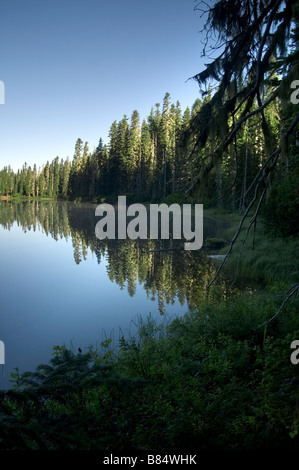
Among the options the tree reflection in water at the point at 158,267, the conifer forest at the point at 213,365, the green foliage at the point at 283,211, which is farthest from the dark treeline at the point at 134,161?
the conifer forest at the point at 213,365

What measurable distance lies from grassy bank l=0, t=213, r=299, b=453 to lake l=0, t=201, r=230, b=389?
2.53 meters

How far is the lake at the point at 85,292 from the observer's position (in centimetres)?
792

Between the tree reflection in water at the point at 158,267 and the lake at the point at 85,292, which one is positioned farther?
the tree reflection in water at the point at 158,267

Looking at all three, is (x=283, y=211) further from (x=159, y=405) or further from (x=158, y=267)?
(x=159, y=405)

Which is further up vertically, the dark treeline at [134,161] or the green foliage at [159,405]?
the dark treeline at [134,161]

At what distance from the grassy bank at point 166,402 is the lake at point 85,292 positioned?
8.30 feet

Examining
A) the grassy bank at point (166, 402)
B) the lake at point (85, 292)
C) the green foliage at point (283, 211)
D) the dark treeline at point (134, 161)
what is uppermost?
the dark treeline at point (134, 161)

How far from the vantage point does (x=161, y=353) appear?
537cm

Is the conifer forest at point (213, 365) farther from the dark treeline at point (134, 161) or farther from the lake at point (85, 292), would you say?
the dark treeline at point (134, 161)

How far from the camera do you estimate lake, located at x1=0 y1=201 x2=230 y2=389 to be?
7916 millimetres

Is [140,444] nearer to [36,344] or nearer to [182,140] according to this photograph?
[182,140]

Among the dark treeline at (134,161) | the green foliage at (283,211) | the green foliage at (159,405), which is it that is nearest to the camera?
the green foliage at (159,405)

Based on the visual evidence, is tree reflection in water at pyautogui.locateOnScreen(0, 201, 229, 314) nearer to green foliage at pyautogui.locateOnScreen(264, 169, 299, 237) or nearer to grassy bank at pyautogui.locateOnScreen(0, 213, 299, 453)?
green foliage at pyautogui.locateOnScreen(264, 169, 299, 237)

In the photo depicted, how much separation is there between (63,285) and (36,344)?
5.53m
